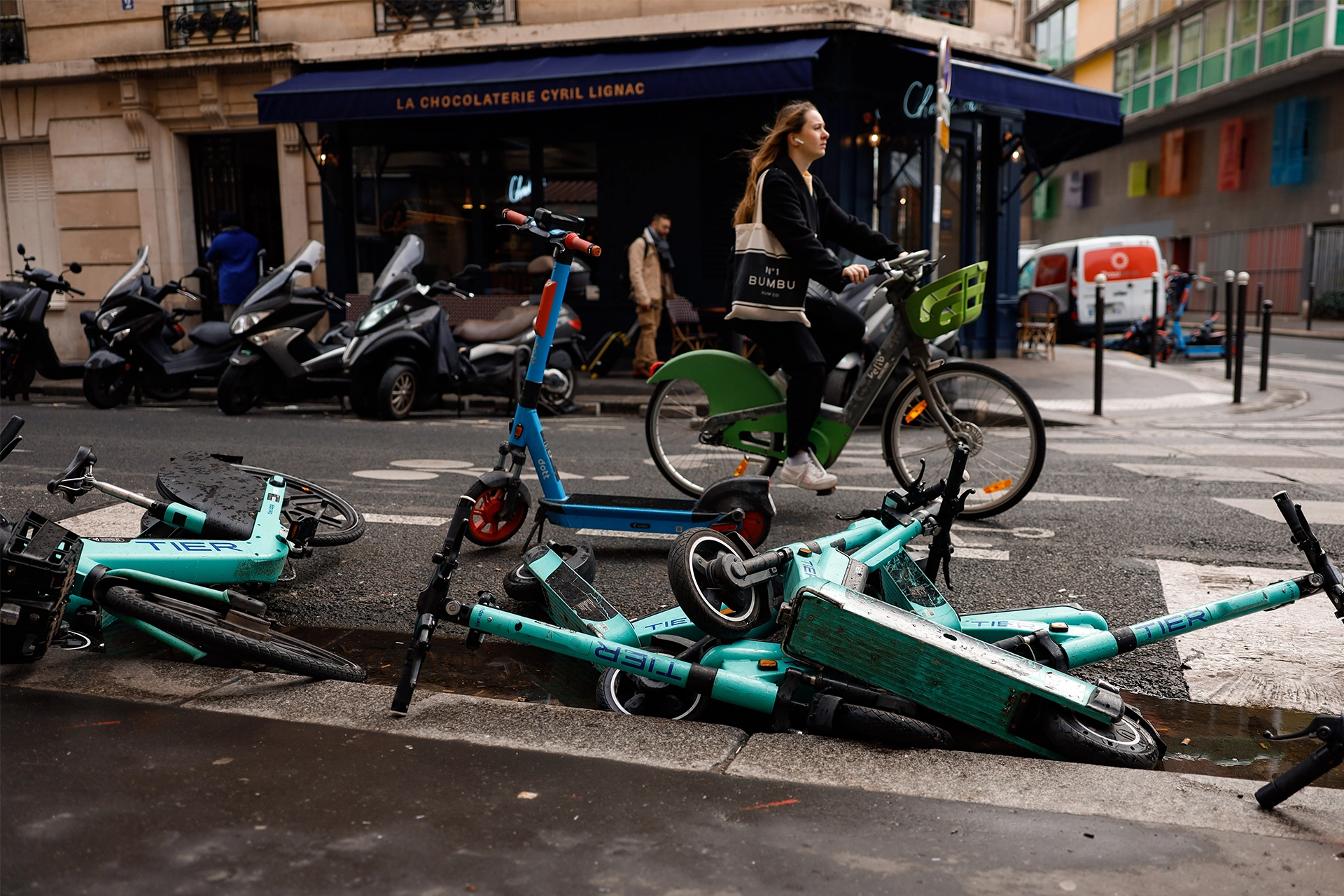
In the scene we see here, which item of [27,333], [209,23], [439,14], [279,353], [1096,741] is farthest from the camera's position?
[209,23]

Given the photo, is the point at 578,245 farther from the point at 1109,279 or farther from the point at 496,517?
the point at 1109,279

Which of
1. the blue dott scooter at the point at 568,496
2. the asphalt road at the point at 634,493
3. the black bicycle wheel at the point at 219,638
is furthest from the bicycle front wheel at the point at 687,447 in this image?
the black bicycle wheel at the point at 219,638

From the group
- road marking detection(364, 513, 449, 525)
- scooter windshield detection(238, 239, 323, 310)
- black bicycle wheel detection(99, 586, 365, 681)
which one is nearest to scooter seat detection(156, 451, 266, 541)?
black bicycle wheel detection(99, 586, 365, 681)

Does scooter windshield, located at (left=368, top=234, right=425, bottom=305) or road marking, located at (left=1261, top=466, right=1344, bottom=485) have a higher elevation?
scooter windshield, located at (left=368, top=234, right=425, bottom=305)

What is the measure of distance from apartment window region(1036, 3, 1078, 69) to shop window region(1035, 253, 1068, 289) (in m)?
25.0

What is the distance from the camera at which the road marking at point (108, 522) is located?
15.6 ft

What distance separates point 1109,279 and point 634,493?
16.4 metres

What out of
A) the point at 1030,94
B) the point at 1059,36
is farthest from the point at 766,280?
the point at 1059,36

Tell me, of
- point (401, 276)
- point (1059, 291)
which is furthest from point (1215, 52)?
point (401, 276)

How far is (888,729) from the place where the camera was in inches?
101

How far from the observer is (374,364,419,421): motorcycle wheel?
9.39 m

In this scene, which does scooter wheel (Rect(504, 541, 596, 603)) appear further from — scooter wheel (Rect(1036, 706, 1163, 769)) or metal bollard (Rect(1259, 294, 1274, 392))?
metal bollard (Rect(1259, 294, 1274, 392))

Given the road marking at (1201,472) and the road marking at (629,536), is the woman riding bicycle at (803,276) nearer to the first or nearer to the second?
the road marking at (629,536)

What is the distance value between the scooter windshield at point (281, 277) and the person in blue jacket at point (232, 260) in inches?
162
